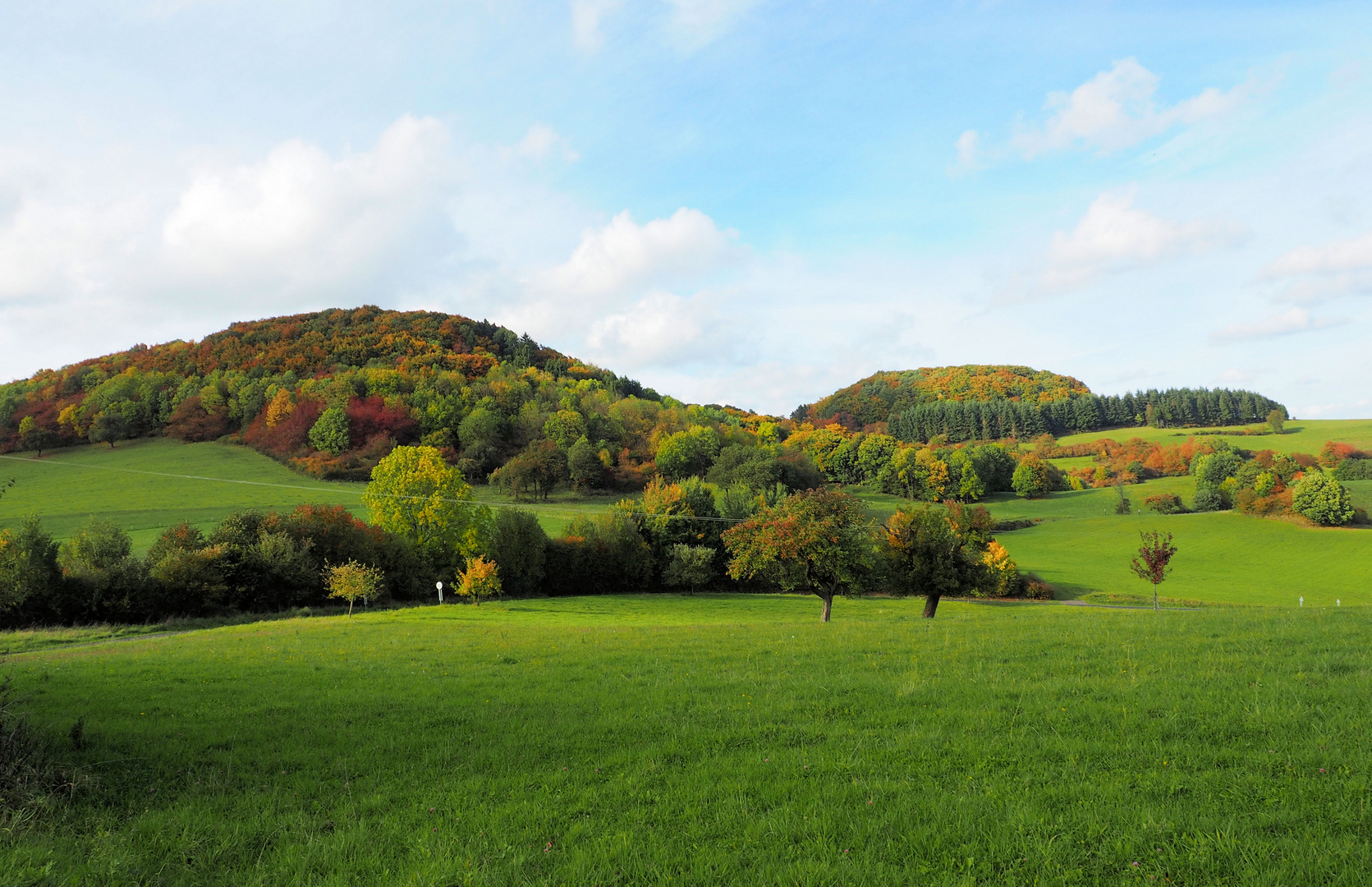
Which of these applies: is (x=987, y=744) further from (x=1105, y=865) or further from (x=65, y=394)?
(x=65, y=394)

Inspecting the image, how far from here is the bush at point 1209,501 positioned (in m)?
87.1

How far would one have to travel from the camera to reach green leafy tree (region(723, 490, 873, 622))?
Result: 31.4m

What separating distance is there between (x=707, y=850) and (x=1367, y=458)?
425 feet

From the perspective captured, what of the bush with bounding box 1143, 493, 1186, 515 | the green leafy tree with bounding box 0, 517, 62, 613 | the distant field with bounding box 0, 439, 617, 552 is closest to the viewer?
the green leafy tree with bounding box 0, 517, 62, 613

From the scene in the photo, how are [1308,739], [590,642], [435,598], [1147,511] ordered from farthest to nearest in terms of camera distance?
1. [1147,511]
2. [435,598]
3. [590,642]
4. [1308,739]

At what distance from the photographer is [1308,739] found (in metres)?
6.42

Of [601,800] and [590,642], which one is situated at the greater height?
[601,800]

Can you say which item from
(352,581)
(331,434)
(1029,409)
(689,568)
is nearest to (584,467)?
(331,434)

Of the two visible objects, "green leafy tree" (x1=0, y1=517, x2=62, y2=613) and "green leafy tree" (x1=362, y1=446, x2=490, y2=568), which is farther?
"green leafy tree" (x1=362, y1=446, x2=490, y2=568)

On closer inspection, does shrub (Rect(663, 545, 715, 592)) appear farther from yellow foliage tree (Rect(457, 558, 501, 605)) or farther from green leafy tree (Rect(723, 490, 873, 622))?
green leafy tree (Rect(723, 490, 873, 622))

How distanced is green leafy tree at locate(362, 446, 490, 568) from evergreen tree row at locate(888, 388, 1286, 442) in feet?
360

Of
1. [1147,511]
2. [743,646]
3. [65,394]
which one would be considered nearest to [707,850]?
[743,646]

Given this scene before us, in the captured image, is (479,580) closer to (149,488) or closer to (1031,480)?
(149,488)

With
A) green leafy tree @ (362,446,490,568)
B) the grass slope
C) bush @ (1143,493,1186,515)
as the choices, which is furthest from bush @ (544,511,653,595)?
bush @ (1143,493,1186,515)
